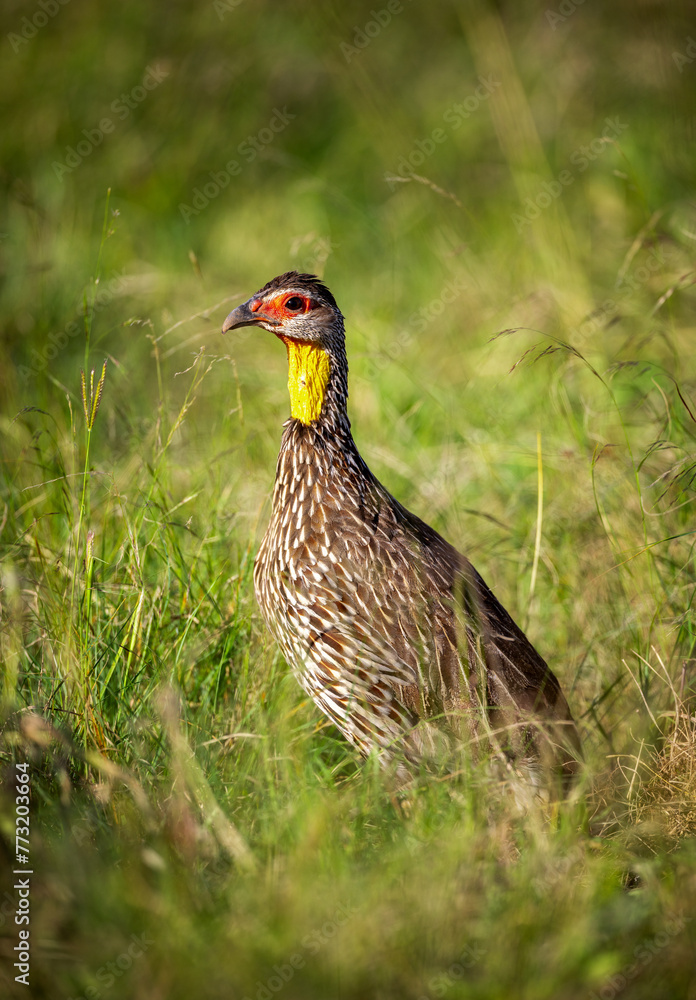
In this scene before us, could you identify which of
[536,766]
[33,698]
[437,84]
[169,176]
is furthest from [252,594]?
[437,84]

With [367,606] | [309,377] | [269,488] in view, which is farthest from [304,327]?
[269,488]

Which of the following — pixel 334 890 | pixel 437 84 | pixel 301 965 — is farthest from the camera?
pixel 437 84

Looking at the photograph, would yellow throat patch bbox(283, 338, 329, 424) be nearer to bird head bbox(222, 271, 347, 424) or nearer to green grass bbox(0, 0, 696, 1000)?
bird head bbox(222, 271, 347, 424)

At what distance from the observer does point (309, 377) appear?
3.74m

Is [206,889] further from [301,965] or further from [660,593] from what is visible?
[660,593]

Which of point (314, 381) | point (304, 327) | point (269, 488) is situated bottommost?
point (269, 488)

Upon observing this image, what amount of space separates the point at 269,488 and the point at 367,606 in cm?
156

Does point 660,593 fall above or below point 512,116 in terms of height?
below

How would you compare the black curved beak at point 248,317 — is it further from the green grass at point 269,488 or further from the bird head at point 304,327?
the green grass at point 269,488

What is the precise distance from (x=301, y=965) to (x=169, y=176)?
7.58 meters

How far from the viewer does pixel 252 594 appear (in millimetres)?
4062

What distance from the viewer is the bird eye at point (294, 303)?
11.9 ft

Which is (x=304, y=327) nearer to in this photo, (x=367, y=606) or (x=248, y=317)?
(x=248, y=317)

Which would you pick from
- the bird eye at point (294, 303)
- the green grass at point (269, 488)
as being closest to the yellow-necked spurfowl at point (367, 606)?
the bird eye at point (294, 303)
